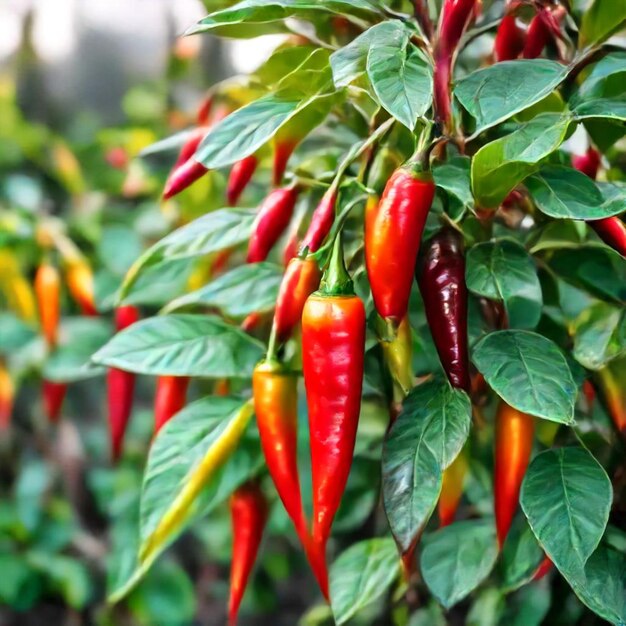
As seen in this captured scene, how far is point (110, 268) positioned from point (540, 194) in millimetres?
782

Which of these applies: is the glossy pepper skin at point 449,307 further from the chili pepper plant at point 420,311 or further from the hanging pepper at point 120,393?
the hanging pepper at point 120,393

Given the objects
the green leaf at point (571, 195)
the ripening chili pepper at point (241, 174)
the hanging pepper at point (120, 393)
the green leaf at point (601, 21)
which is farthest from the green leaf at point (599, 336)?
the hanging pepper at point (120, 393)

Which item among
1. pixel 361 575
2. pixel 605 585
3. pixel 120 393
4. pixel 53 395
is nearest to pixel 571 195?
pixel 605 585

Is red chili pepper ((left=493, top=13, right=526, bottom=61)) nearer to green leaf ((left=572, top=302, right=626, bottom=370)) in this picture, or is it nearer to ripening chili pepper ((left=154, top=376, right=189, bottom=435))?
green leaf ((left=572, top=302, right=626, bottom=370))

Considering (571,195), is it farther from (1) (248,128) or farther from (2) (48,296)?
(2) (48,296)

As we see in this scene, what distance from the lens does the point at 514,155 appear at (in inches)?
20.0

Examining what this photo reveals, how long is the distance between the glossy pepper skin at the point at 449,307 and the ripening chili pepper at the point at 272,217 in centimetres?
16

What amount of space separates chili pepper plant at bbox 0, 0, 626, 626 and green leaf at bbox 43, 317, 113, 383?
39 cm

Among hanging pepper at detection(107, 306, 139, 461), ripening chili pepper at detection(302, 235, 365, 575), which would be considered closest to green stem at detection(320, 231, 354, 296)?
ripening chili pepper at detection(302, 235, 365, 575)

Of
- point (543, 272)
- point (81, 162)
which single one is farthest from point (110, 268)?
point (543, 272)

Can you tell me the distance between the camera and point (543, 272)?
71 centimetres

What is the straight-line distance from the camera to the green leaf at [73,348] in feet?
3.85

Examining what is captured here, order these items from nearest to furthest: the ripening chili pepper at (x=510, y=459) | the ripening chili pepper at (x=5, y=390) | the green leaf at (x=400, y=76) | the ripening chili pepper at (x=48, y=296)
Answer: the green leaf at (x=400, y=76), the ripening chili pepper at (x=510, y=459), the ripening chili pepper at (x=48, y=296), the ripening chili pepper at (x=5, y=390)

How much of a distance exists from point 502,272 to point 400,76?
16cm
